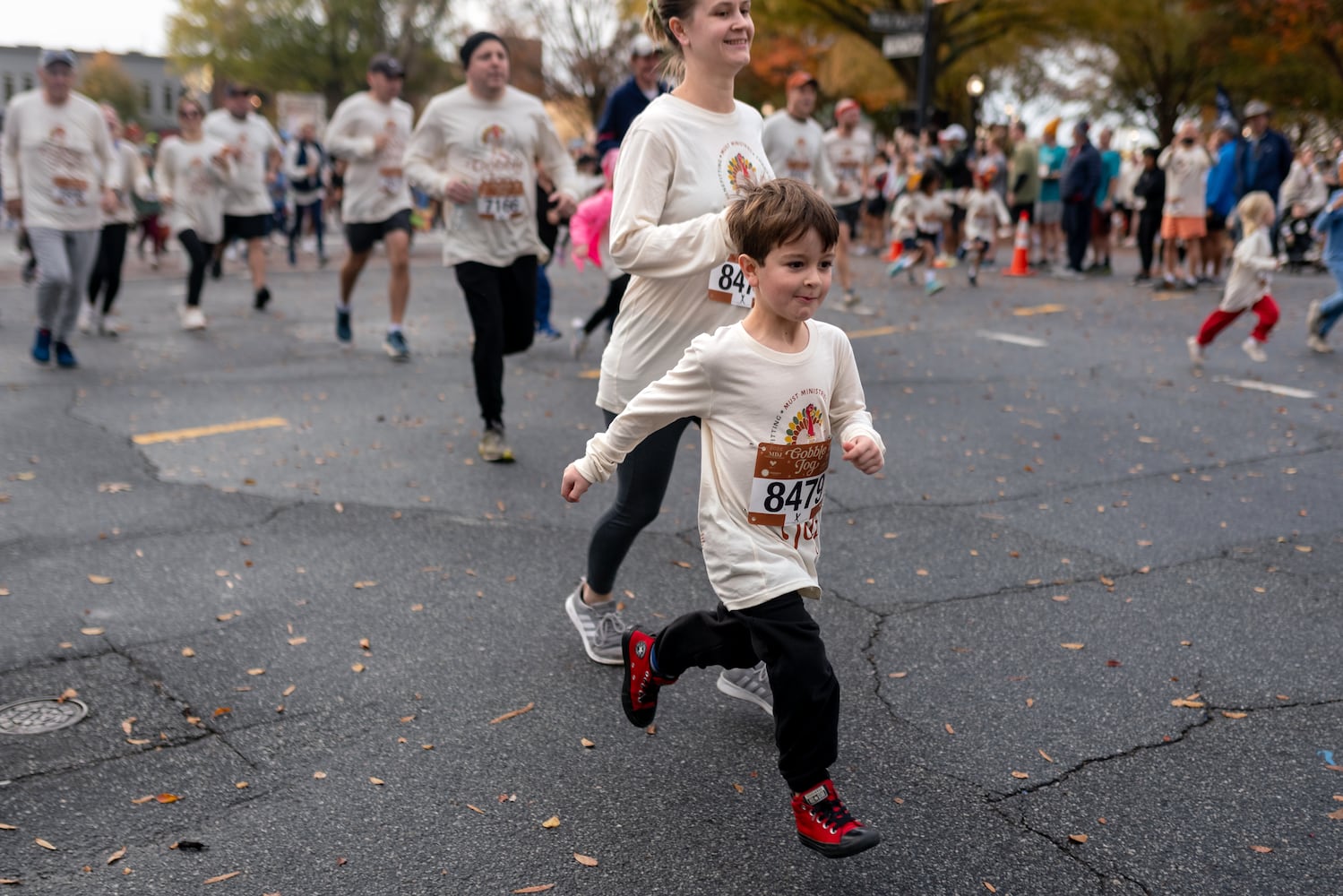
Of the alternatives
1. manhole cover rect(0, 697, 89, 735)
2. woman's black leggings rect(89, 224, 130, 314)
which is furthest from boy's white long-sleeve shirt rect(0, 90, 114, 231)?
manhole cover rect(0, 697, 89, 735)

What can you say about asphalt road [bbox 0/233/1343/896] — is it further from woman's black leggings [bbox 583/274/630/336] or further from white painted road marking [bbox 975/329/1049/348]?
white painted road marking [bbox 975/329/1049/348]

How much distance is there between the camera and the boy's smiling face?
2754 millimetres

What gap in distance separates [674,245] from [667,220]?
292 millimetres

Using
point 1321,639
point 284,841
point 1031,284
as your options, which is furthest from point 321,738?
point 1031,284

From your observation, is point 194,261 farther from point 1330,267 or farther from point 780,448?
point 1330,267

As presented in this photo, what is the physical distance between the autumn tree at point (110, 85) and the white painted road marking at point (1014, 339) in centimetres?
8281

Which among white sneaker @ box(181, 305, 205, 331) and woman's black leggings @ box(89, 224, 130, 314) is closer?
woman's black leggings @ box(89, 224, 130, 314)

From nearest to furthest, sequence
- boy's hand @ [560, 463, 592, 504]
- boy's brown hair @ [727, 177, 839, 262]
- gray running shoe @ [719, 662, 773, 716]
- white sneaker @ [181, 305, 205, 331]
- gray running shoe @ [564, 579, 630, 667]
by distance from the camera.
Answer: boy's brown hair @ [727, 177, 839, 262] < boy's hand @ [560, 463, 592, 504] < gray running shoe @ [719, 662, 773, 716] < gray running shoe @ [564, 579, 630, 667] < white sneaker @ [181, 305, 205, 331]

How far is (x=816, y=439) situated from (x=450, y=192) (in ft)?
13.1

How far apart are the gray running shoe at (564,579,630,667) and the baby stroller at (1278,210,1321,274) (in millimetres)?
17124

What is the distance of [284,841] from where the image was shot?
2.91 m

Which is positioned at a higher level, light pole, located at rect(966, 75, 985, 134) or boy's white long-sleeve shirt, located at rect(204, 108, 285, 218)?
light pole, located at rect(966, 75, 985, 134)

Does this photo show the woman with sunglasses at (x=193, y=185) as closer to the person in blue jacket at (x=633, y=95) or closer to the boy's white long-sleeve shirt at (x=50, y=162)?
the boy's white long-sleeve shirt at (x=50, y=162)

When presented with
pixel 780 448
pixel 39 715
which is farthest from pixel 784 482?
pixel 39 715
